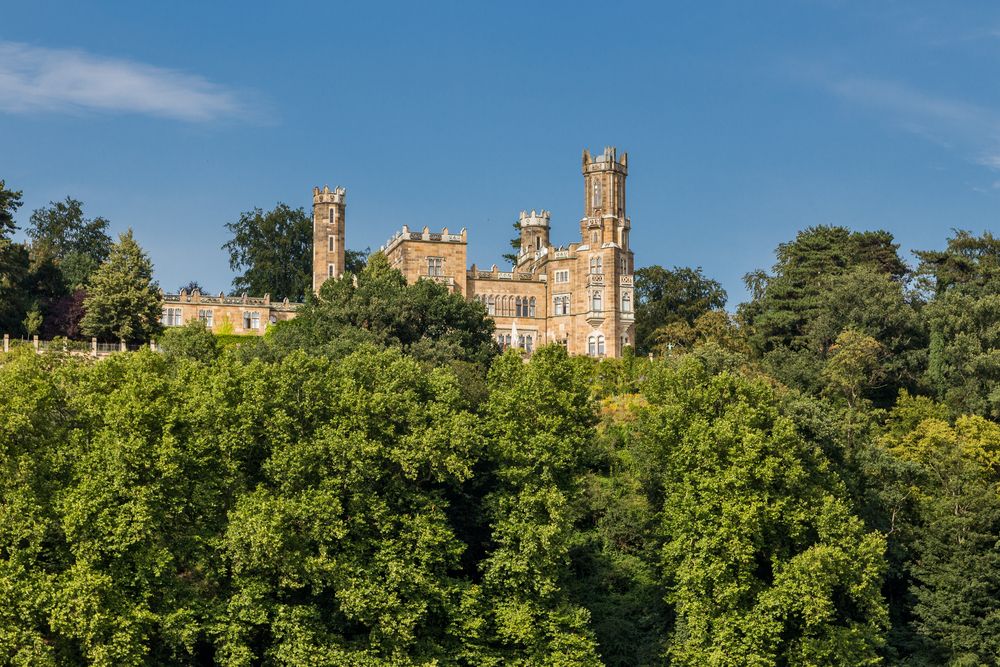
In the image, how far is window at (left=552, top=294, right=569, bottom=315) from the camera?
87000 millimetres

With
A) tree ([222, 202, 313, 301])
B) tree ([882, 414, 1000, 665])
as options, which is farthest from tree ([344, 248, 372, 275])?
tree ([882, 414, 1000, 665])

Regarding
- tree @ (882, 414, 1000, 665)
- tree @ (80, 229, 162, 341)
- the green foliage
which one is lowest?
tree @ (882, 414, 1000, 665)

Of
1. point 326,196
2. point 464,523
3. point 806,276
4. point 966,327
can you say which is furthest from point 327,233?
point 464,523

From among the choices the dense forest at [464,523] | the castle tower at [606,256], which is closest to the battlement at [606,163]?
the castle tower at [606,256]

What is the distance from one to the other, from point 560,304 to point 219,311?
21362 mm

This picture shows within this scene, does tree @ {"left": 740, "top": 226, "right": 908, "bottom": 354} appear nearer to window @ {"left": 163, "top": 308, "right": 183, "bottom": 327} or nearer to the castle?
the castle

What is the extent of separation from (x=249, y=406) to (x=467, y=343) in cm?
2323

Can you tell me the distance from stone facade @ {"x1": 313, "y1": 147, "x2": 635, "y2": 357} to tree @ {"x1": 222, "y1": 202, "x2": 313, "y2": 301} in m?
17.6

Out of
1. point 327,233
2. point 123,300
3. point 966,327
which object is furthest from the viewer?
point 327,233

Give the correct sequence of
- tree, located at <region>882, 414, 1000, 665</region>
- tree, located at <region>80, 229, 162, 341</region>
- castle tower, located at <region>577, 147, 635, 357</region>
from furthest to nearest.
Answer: castle tower, located at <region>577, 147, 635, 357</region> → tree, located at <region>80, 229, 162, 341</region> → tree, located at <region>882, 414, 1000, 665</region>

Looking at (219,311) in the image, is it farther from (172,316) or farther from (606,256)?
(606,256)

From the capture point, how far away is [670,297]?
94062mm

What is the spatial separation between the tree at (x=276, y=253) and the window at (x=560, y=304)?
909 inches

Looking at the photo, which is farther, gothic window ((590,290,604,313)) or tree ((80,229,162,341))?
gothic window ((590,290,604,313))
